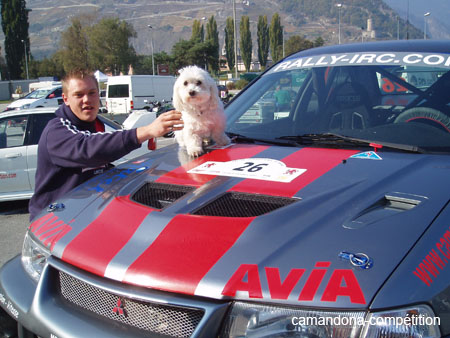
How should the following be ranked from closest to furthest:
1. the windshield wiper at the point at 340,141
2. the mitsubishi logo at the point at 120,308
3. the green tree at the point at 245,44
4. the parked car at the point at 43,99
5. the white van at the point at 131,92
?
the mitsubishi logo at the point at 120,308, the windshield wiper at the point at 340,141, the parked car at the point at 43,99, the white van at the point at 131,92, the green tree at the point at 245,44

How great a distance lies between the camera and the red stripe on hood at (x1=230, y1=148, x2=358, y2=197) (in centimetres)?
191

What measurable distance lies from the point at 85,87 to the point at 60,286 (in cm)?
135

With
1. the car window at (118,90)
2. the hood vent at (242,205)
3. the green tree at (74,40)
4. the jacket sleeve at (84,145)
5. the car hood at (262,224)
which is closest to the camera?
the car hood at (262,224)

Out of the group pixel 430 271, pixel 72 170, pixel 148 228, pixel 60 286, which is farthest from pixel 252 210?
pixel 72 170

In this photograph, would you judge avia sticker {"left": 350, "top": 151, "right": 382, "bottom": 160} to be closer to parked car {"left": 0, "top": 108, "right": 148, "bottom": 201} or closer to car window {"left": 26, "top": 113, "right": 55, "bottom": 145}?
parked car {"left": 0, "top": 108, "right": 148, "bottom": 201}

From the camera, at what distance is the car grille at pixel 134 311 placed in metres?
1.44

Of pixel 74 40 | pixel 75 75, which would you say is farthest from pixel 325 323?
pixel 74 40

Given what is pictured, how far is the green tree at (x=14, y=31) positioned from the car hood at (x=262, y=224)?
74802 millimetres

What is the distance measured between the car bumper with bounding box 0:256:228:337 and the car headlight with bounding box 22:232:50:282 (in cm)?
3

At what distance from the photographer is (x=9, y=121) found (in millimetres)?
7199

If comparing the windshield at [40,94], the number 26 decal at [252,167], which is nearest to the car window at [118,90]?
the windshield at [40,94]

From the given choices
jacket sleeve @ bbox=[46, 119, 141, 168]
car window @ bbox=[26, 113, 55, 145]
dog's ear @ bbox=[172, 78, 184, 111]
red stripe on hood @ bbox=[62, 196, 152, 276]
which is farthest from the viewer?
car window @ bbox=[26, 113, 55, 145]

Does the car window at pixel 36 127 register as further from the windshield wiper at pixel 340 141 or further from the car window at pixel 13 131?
Answer: the windshield wiper at pixel 340 141

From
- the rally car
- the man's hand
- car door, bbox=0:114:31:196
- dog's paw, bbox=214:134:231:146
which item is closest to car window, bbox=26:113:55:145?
car door, bbox=0:114:31:196
